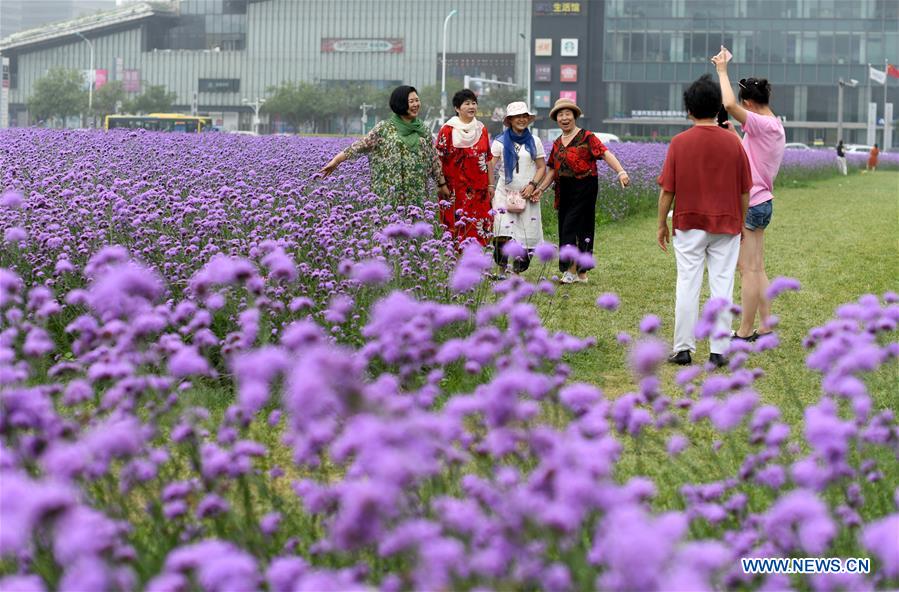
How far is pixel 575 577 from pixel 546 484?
21.1 inches

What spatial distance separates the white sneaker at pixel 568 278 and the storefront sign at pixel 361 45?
11149cm

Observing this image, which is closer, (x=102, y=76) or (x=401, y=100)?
(x=401, y=100)

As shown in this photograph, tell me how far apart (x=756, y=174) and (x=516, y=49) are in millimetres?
111572

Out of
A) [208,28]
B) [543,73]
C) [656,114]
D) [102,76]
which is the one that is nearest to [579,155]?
[656,114]

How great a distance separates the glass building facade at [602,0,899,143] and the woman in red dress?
8526 centimetres

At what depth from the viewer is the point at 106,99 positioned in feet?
323

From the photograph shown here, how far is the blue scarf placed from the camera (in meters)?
9.52

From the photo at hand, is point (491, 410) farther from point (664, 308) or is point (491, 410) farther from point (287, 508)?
point (664, 308)

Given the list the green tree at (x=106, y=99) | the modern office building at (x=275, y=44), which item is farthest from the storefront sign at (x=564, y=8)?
the green tree at (x=106, y=99)

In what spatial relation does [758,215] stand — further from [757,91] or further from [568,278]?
[568,278]

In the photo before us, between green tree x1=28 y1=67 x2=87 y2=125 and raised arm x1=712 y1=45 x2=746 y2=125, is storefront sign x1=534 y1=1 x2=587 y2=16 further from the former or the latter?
raised arm x1=712 y1=45 x2=746 y2=125

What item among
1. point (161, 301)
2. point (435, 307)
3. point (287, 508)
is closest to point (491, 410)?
point (435, 307)

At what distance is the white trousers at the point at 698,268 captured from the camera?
267 inches

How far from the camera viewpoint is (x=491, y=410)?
6.71 feet
